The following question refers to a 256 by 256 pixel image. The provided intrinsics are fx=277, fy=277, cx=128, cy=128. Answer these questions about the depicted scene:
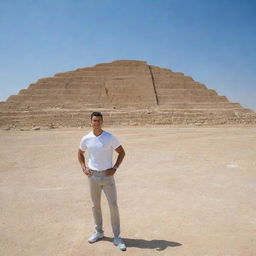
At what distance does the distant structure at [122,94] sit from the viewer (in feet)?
120

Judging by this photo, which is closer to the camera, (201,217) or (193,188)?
(201,217)

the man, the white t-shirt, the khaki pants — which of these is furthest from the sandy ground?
the white t-shirt

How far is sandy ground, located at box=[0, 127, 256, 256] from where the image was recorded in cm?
340

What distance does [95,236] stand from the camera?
358 cm

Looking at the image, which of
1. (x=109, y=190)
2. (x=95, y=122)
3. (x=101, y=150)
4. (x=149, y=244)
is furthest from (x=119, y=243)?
(x=95, y=122)

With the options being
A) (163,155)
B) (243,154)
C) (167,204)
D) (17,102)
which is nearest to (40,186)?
(167,204)

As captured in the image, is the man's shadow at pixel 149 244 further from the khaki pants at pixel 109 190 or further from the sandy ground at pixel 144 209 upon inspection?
the khaki pants at pixel 109 190

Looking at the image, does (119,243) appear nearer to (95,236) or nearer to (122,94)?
(95,236)

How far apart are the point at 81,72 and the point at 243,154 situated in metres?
44.4

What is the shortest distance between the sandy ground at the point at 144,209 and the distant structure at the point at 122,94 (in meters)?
23.5

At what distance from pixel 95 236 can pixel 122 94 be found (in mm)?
43306

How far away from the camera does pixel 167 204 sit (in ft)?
15.9

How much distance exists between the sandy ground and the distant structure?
23460 millimetres

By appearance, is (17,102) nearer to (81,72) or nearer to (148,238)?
(81,72)
